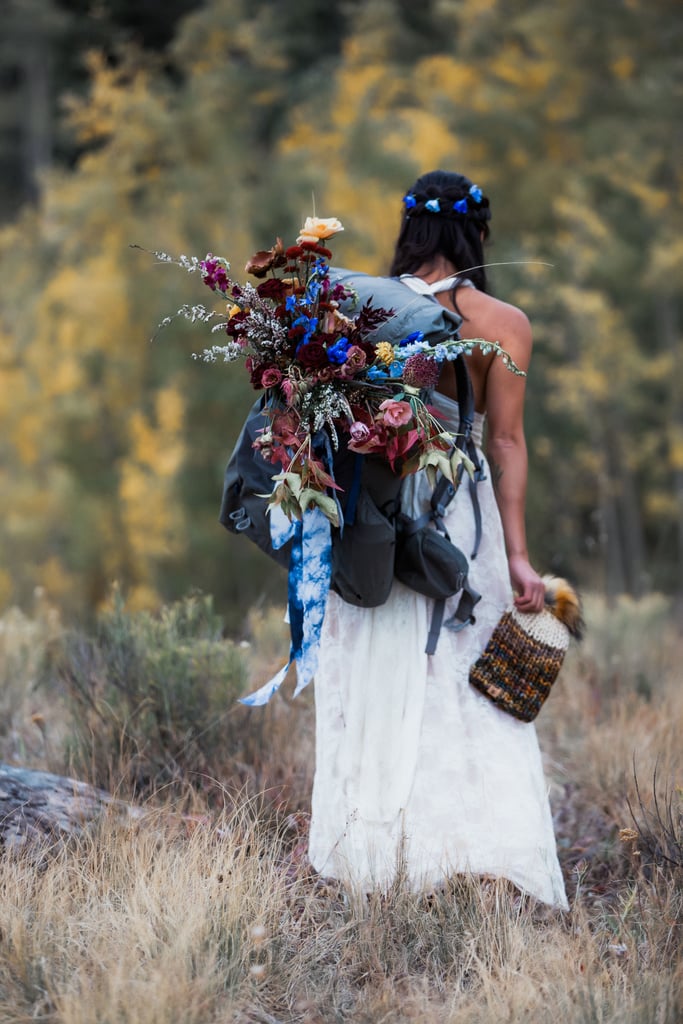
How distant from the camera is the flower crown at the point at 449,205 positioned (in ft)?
9.60

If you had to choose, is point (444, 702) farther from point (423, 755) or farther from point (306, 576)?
point (306, 576)

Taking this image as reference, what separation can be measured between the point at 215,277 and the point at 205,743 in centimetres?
181

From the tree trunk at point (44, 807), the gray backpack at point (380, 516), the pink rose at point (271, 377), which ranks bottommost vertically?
the tree trunk at point (44, 807)

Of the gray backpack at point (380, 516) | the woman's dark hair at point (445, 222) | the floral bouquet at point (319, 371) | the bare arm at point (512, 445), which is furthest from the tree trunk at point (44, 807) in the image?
the woman's dark hair at point (445, 222)

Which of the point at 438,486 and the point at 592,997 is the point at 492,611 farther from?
the point at 592,997

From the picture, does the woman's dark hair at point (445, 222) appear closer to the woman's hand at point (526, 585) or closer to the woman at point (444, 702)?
the woman at point (444, 702)

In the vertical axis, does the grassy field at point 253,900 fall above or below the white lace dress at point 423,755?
below

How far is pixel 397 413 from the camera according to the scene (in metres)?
2.38

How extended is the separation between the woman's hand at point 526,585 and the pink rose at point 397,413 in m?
0.72

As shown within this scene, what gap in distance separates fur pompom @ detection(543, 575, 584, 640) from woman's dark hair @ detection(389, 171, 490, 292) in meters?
0.87

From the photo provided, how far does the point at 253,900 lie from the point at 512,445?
133 centimetres

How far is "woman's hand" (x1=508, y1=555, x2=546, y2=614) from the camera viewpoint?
2.91 metres

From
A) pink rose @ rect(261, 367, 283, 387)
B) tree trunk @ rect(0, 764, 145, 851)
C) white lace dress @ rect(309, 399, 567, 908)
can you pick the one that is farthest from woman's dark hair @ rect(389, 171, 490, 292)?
tree trunk @ rect(0, 764, 145, 851)

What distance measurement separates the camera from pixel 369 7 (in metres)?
15.1
